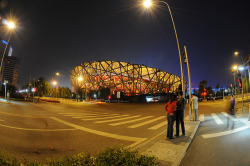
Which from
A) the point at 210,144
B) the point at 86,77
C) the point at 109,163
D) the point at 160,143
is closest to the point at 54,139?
the point at 109,163

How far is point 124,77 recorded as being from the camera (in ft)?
216

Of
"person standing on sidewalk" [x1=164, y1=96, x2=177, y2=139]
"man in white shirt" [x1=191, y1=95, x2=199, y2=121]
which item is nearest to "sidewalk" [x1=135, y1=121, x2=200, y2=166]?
"person standing on sidewalk" [x1=164, y1=96, x2=177, y2=139]

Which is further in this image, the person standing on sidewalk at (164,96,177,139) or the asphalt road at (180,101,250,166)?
the person standing on sidewalk at (164,96,177,139)

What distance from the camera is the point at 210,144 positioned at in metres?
4.27

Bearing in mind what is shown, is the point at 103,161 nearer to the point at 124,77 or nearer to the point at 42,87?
the point at 42,87

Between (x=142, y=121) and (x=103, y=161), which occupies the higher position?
(x=103, y=161)

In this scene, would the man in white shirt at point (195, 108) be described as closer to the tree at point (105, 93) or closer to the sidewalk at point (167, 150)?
the sidewalk at point (167, 150)

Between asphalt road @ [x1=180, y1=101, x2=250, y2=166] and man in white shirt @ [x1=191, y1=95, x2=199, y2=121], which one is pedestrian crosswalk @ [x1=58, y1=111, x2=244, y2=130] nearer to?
man in white shirt @ [x1=191, y1=95, x2=199, y2=121]

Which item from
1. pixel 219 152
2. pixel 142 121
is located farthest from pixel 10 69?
pixel 219 152

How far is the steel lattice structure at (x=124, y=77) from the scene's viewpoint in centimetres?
6425

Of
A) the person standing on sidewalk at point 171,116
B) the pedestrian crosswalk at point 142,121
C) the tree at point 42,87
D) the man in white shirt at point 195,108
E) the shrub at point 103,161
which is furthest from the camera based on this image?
the tree at point 42,87

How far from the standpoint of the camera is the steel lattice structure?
211 feet

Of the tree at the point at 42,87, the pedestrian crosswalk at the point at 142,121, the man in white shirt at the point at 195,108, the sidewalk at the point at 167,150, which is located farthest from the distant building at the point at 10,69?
the sidewalk at the point at 167,150

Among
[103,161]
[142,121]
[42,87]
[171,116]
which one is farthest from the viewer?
[42,87]
